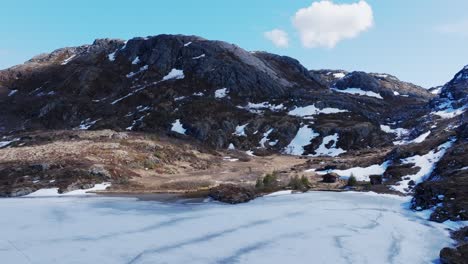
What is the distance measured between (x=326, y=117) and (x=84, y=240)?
93551 mm

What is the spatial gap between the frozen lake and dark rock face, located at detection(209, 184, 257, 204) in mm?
1932

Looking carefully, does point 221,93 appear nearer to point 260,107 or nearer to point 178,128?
point 260,107

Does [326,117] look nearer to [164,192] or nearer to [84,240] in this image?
[164,192]

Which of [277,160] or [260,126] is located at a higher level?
[260,126]

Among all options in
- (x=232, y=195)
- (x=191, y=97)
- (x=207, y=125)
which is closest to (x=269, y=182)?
(x=232, y=195)

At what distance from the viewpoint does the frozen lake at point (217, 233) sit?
855 inches

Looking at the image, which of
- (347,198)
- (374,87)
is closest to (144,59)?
Answer: (374,87)

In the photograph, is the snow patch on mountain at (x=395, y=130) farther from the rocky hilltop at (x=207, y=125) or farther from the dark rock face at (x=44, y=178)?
the dark rock face at (x=44, y=178)

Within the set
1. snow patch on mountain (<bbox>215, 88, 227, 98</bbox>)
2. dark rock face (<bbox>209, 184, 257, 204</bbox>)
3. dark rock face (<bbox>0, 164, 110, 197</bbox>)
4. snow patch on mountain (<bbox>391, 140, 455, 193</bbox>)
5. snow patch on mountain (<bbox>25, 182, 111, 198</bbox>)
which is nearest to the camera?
dark rock face (<bbox>209, 184, 257, 204</bbox>)

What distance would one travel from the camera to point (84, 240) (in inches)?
941

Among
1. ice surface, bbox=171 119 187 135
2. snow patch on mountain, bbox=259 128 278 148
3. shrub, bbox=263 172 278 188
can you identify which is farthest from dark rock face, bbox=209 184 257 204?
ice surface, bbox=171 119 187 135

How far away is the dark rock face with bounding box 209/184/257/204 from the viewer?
1615 inches

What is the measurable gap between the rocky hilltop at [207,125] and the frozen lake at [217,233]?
6338 millimetres

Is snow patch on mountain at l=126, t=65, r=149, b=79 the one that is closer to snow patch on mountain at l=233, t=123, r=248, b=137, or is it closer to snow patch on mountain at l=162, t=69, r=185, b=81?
snow patch on mountain at l=162, t=69, r=185, b=81
